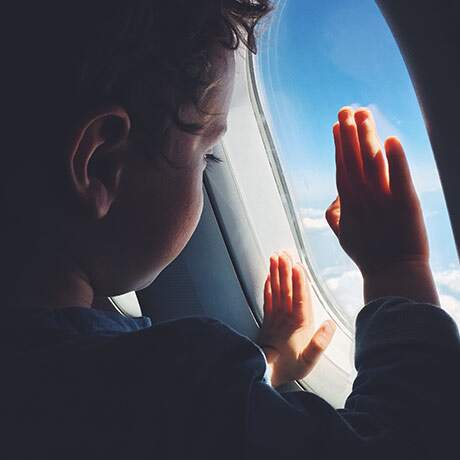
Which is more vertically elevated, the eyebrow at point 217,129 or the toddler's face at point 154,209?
the eyebrow at point 217,129

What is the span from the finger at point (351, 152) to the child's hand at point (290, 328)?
1.14ft

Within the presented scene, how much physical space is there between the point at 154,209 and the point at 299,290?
0.41m

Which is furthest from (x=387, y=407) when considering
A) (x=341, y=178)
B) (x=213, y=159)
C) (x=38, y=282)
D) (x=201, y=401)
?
(x=213, y=159)

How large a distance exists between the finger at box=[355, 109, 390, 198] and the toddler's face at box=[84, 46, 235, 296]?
202 millimetres

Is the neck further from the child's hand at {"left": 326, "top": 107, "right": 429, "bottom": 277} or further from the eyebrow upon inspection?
the child's hand at {"left": 326, "top": 107, "right": 429, "bottom": 277}

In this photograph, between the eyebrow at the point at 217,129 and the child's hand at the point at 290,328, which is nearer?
the eyebrow at the point at 217,129

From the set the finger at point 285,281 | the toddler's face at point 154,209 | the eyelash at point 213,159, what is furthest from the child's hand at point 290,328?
the toddler's face at point 154,209

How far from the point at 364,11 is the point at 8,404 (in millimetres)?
668

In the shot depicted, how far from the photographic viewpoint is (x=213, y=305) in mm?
1111

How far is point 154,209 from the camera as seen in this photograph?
27.7 inches

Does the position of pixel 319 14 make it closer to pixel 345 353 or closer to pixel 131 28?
pixel 131 28

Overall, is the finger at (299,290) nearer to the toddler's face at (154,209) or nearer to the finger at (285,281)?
the finger at (285,281)

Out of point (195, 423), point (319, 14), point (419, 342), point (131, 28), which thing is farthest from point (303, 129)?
point (195, 423)

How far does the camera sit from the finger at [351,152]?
69cm
